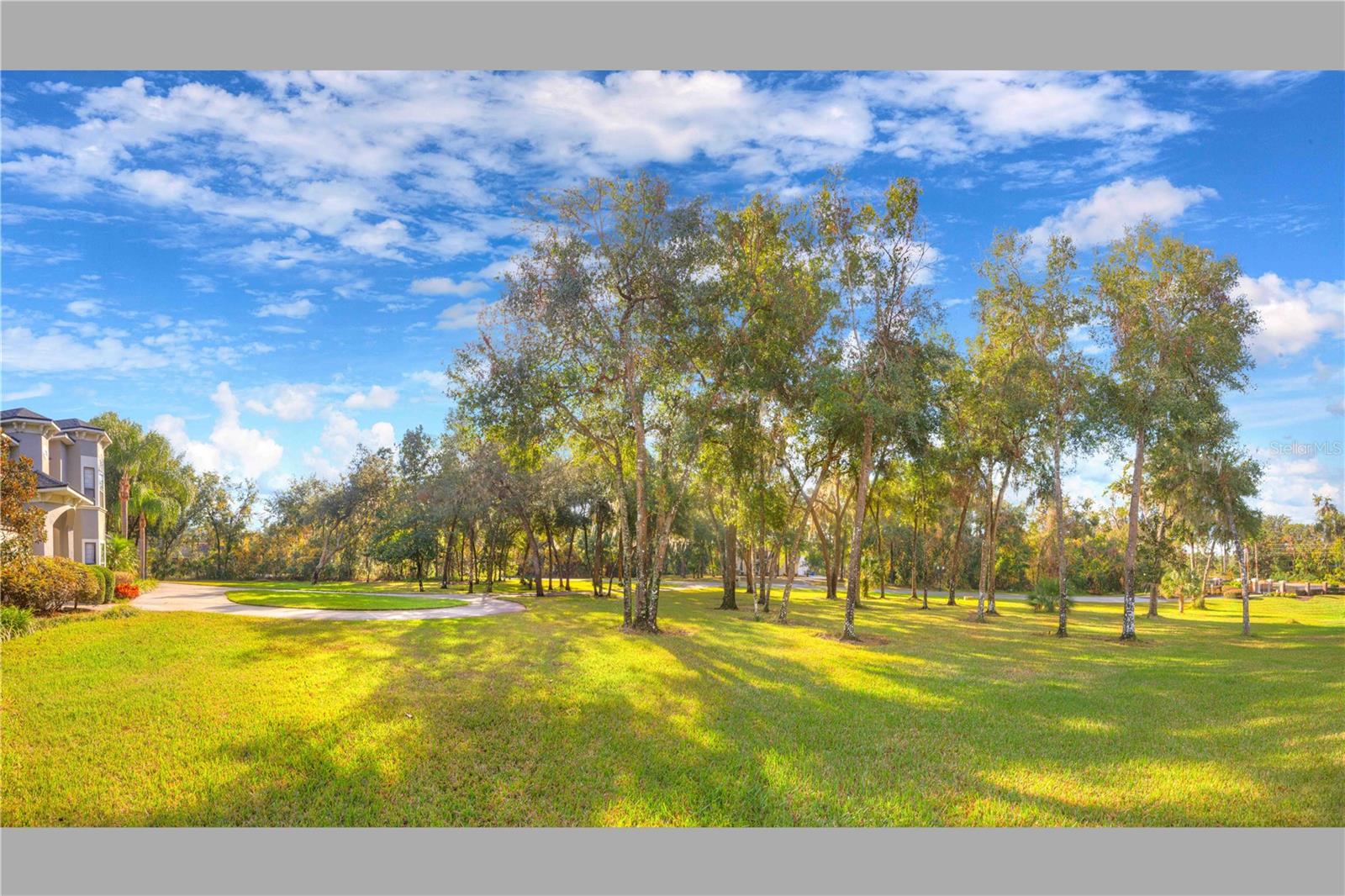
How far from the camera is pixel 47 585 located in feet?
46.4

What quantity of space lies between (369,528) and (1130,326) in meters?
39.9

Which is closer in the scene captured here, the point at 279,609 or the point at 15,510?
the point at 15,510

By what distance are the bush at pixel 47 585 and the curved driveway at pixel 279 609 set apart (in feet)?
4.43

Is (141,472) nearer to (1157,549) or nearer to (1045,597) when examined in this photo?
(1045,597)

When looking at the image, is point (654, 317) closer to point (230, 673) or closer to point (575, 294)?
point (575, 294)

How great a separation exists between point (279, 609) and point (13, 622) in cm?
629

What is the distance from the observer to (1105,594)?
152ft

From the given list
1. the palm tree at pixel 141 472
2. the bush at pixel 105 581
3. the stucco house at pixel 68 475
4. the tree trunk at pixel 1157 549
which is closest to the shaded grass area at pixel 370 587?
the palm tree at pixel 141 472

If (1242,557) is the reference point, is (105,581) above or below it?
below

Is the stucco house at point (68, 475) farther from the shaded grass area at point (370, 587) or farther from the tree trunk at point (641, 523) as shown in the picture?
the tree trunk at point (641, 523)

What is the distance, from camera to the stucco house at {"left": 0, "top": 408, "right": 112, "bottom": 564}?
2158 centimetres

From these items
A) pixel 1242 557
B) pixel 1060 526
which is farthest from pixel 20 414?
pixel 1242 557

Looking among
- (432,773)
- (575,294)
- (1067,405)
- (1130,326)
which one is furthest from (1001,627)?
(432,773)

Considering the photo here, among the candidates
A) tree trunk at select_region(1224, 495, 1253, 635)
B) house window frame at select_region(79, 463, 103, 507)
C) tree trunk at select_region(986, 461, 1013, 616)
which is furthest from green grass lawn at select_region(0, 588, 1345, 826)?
house window frame at select_region(79, 463, 103, 507)
